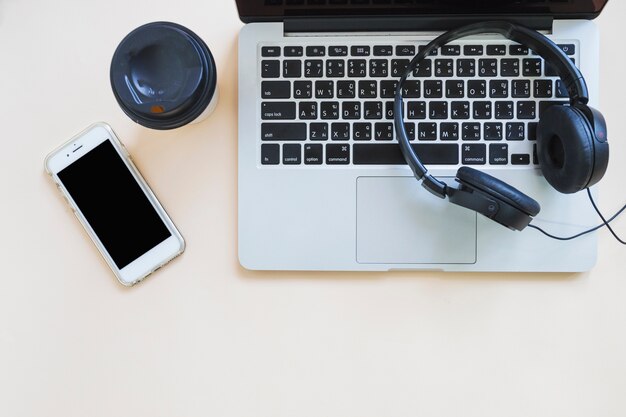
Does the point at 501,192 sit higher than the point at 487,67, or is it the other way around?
the point at 487,67

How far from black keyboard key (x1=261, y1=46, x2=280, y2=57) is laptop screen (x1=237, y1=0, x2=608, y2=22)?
34mm

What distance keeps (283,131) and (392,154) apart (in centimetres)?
13

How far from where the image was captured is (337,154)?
549 mm

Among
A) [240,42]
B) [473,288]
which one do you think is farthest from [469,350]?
[240,42]

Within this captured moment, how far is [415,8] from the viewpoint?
533 mm

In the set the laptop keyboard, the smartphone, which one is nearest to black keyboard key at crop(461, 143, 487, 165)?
A: the laptop keyboard

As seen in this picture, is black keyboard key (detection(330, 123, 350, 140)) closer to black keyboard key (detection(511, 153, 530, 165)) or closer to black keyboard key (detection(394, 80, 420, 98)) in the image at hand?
black keyboard key (detection(394, 80, 420, 98))

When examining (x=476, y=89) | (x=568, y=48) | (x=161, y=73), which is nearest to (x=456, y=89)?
(x=476, y=89)

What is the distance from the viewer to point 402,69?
550 millimetres

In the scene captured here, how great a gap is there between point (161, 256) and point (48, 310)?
159mm

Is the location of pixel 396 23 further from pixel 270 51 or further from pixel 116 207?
pixel 116 207

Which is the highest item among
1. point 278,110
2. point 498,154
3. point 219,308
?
point 278,110

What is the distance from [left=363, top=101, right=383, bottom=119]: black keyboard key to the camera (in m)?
0.55

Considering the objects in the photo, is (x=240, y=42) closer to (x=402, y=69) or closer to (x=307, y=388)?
(x=402, y=69)
